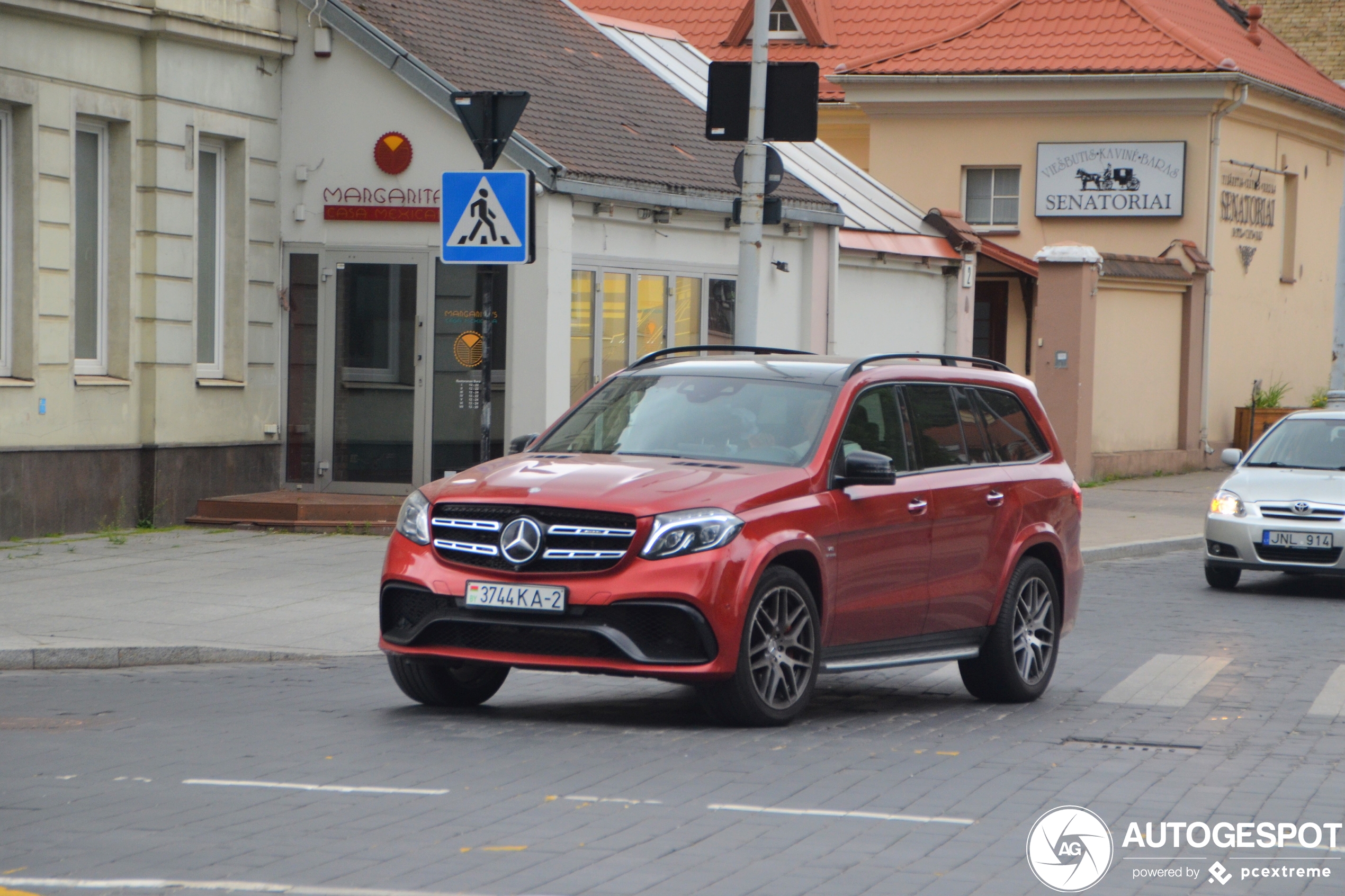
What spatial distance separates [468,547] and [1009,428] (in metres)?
3.38

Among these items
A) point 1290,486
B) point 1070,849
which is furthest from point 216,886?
point 1290,486

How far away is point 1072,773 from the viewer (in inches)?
305

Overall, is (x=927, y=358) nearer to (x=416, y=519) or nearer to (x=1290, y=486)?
(x=416, y=519)

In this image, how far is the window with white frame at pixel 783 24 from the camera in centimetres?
3709

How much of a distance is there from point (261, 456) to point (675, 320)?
4.50m

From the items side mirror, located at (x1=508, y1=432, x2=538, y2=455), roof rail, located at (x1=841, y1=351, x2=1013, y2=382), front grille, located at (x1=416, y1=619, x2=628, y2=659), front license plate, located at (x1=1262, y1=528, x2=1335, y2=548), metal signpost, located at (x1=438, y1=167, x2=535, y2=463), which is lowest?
front license plate, located at (x1=1262, y1=528, x2=1335, y2=548)

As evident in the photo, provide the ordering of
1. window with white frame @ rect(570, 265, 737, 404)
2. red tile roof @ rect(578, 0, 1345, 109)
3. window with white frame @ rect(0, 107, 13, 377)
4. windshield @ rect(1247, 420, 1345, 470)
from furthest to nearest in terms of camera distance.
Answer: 1. red tile roof @ rect(578, 0, 1345, 109)
2. window with white frame @ rect(570, 265, 737, 404)
3. windshield @ rect(1247, 420, 1345, 470)
4. window with white frame @ rect(0, 107, 13, 377)

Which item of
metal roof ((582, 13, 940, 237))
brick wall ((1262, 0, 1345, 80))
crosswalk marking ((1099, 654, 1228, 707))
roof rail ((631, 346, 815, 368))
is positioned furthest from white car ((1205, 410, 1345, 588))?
brick wall ((1262, 0, 1345, 80))

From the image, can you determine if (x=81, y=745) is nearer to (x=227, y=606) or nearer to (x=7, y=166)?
(x=227, y=606)

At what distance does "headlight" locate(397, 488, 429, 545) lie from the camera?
870cm

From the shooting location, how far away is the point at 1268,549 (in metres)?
16.0

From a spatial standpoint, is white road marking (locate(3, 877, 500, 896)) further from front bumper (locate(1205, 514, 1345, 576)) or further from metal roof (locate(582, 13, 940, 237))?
metal roof (locate(582, 13, 940, 237))

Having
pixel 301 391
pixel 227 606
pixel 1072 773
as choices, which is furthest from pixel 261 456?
pixel 1072 773

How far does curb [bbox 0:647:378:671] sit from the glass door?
289 inches
